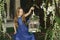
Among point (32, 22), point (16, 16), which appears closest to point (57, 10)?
point (32, 22)

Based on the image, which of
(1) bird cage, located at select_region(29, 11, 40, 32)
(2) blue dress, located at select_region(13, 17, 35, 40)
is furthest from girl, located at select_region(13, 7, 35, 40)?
(1) bird cage, located at select_region(29, 11, 40, 32)

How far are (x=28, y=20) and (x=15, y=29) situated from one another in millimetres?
329

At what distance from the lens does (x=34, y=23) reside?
447 centimetres

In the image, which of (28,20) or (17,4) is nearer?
(28,20)

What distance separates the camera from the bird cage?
4457 millimetres

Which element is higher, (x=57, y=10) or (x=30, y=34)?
(x=57, y=10)

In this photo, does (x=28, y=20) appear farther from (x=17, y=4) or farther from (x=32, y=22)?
(x=17, y=4)

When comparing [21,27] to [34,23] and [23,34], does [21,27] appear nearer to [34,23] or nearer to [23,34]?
[23,34]

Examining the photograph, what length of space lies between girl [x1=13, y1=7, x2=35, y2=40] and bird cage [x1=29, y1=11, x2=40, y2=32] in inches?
7.3

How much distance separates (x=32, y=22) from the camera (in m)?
4.54

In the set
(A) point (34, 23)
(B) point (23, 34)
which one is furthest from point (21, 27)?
(A) point (34, 23)

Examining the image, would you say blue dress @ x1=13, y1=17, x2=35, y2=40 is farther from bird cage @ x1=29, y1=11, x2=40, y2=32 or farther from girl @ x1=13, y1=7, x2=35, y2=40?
bird cage @ x1=29, y1=11, x2=40, y2=32

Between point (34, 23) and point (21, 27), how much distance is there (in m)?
0.37

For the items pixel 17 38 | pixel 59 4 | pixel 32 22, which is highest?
pixel 59 4
